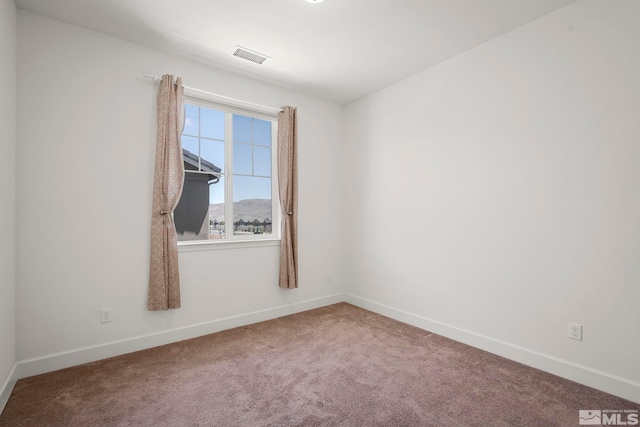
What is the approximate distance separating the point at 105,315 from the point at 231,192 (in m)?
1.61

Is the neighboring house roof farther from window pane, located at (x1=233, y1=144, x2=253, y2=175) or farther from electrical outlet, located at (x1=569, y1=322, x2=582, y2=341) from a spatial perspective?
electrical outlet, located at (x1=569, y1=322, x2=582, y2=341)

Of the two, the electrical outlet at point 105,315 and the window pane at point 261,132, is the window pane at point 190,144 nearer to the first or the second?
the window pane at point 261,132

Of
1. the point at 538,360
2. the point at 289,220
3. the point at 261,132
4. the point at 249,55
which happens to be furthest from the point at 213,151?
the point at 538,360

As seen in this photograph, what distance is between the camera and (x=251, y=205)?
3711 millimetres

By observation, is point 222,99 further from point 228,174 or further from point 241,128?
point 228,174

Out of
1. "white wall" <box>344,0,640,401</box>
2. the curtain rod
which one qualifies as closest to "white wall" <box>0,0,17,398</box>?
the curtain rod

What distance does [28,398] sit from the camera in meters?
2.05

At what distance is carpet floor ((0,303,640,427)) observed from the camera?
1.87 metres

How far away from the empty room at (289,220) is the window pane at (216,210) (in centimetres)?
2

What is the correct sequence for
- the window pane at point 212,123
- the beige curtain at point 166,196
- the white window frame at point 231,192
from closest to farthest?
the beige curtain at point 166,196, the white window frame at point 231,192, the window pane at point 212,123

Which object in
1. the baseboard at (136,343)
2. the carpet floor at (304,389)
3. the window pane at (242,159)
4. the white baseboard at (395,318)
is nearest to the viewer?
the carpet floor at (304,389)

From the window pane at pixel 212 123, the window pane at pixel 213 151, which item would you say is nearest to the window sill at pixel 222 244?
the window pane at pixel 213 151

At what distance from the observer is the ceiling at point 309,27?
91.2 inches

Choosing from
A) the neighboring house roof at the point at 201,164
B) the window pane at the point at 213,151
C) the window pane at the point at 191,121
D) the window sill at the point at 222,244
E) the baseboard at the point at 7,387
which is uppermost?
the window pane at the point at 191,121
